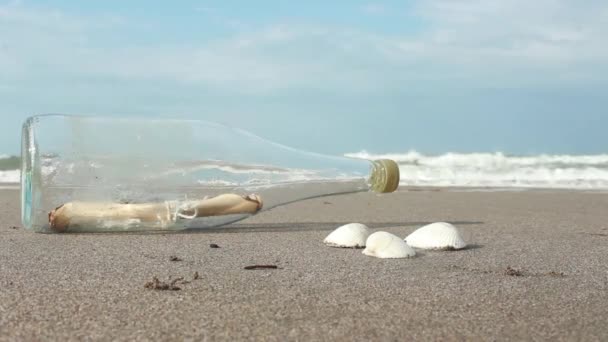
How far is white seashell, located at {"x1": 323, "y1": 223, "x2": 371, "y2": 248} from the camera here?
3.15m

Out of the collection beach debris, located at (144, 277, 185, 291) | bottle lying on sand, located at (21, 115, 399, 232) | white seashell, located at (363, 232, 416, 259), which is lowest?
beach debris, located at (144, 277, 185, 291)

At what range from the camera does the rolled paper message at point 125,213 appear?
3.47 metres

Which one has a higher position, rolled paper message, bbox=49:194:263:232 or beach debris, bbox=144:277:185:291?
rolled paper message, bbox=49:194:263:232

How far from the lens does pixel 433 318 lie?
1.83m

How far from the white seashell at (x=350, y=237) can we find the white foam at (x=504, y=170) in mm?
8570

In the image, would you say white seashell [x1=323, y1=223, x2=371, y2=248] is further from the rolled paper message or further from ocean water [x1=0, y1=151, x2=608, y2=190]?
ocean water [x1=0, y1=151, x2=608, y2=190]

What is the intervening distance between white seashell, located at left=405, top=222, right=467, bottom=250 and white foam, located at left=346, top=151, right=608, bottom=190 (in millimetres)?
8545

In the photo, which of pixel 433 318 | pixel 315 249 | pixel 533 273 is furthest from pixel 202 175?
pixel 433 318

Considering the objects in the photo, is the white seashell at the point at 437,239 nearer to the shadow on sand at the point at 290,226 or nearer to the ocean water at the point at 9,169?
the shadow on sand at the point at 290,226

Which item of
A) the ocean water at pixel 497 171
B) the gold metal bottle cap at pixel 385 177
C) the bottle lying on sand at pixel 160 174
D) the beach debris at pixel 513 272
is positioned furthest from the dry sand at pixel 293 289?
the ocean water at pixel 497 171

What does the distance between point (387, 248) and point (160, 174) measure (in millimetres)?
1310

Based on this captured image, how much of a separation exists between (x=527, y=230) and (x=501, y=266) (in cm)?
146

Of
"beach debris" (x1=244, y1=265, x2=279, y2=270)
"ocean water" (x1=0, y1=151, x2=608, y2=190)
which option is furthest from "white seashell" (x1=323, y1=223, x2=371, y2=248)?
"ocean water" (x1=0, y1=151, x2=608, y2=190)

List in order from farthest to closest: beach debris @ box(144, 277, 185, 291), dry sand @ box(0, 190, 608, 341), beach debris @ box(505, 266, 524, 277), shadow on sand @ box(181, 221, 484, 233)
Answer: shadow on sand @ box(181, 221, 484, 233)
beach debris @ box(505, 266, 524, 277)
beach debris @ box(144, 277, 185, 291)
dry sand @ box(0, 190, 608, 341)
